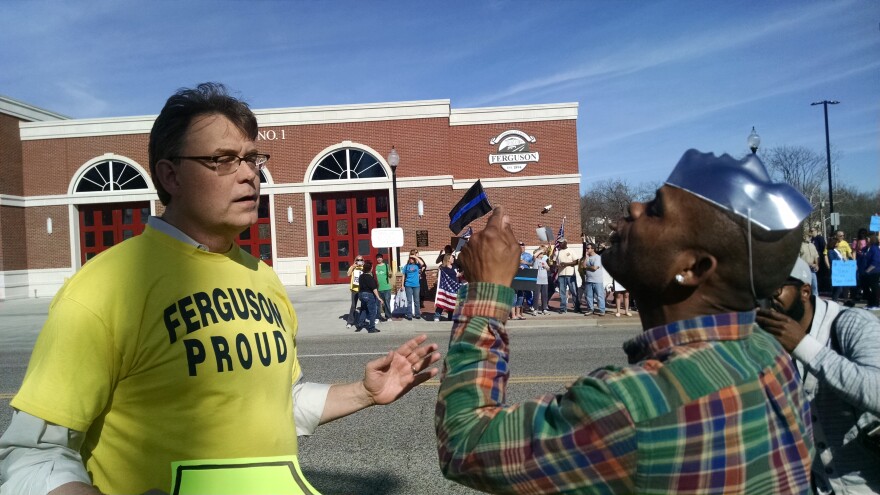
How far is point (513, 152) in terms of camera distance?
30516mm

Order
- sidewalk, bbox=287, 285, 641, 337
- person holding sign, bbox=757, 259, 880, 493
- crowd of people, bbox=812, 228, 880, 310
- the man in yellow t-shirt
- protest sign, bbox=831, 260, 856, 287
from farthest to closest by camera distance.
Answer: sidewalk, bbox=287, 285, 641, 337
crowd of people, bbox=812, 228, 880, 310
protest sign, bbox=831, 260, 856, 287
person holding sign, bbox=757, 259, 880, 493
the man in yellow t-shirt


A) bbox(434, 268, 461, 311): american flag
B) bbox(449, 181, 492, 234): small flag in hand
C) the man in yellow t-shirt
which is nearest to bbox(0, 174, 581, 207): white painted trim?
bbox(434, 268, 461, 311): american flag

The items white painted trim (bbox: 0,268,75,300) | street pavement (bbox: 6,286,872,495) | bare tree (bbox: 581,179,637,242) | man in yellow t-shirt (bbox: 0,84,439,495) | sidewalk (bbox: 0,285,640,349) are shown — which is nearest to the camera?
man in yellow t-shirt (bbox: 0,84,439,495)

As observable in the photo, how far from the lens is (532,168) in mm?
30469

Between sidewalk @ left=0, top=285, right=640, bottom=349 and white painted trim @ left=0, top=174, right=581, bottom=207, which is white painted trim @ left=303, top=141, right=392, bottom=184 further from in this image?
sidewalk @ left=0, top=285, right=640, bottom=349

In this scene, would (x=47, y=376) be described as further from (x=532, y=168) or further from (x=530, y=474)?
Result: (x=532, y=168)

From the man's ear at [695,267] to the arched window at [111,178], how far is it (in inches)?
1225

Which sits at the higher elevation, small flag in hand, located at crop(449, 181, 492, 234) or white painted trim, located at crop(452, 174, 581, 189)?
white painted trim, located at crop(452, 174, 581, 189)

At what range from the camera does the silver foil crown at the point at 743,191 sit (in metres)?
1.46

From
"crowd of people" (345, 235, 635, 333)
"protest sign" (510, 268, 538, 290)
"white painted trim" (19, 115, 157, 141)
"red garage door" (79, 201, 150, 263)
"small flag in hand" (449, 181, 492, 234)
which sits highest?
"white painted trim" (19, 115, 157, 141)

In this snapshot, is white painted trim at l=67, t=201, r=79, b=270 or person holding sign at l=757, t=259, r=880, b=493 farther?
white painted trim at l=67, t=201, r=79, b=270

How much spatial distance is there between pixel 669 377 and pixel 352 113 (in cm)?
2843

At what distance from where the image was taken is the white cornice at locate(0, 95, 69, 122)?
27.7 m

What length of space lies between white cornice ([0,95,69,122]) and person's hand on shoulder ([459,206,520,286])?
1293 inches
